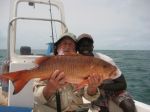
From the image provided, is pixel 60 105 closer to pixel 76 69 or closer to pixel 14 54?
pixel 76 69

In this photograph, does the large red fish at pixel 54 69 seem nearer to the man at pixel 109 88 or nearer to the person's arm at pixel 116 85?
the man at pixel 109 88

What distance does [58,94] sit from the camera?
3.98 metres

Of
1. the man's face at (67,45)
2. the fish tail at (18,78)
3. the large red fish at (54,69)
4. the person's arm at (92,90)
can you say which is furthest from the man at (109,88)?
the fish tail at (18,78)

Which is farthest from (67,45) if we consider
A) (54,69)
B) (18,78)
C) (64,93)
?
(18,78)

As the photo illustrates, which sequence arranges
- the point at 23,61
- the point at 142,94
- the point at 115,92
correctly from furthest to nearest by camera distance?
1. the point at 142,94
2. the point at 23,61
3. the point at 115,92

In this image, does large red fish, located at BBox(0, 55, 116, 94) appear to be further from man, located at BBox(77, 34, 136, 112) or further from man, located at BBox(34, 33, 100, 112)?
man, located at BBox(77, 34, 136, 112)

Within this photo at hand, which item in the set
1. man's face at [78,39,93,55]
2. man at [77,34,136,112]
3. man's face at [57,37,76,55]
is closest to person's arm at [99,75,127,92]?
man at [77,34,136,112]

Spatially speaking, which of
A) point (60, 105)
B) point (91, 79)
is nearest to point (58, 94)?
point (60, 105)

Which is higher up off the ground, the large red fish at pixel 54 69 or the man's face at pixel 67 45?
the man's face at pixel 67 45

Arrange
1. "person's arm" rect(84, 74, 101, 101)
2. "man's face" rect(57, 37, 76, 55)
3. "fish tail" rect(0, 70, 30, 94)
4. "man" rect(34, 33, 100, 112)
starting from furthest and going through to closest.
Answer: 1. "man's face" rect(57, 37, 76, 55)
2. "man" rect(34, 33, 100, 112)
3. "person's arm" rect(84, 74, 101, 101)
4. "fish tail" rect(0, 70, 30, 94)

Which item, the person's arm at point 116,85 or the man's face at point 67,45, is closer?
the man's face at point 67,45

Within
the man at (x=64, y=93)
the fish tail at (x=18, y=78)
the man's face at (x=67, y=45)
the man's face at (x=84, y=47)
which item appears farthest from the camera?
the man's face at (x=84, y=47)

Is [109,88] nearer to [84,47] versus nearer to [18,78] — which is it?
[84,47]

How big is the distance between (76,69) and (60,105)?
804mm
